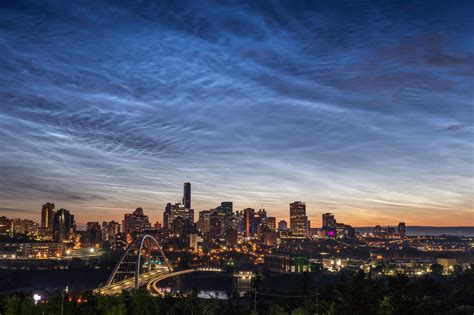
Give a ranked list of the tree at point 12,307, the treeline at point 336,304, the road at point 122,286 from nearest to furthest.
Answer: the treeline at point 336,304, the tree at point 12,307, the road at point 122,286

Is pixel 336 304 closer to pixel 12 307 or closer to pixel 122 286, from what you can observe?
pixel 12 307

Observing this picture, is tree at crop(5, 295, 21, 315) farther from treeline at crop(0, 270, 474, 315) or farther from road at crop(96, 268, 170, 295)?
road at crop(96, 268, 170, 295)

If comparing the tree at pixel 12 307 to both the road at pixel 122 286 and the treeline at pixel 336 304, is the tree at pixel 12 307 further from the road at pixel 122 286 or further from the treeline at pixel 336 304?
the road at pixel 122 286

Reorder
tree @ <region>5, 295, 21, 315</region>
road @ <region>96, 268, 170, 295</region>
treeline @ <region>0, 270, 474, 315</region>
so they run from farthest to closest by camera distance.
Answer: road @ <region>96, 268, 170, 295</region> < tree @ <region>5, 295, 21, 315</region> < treeline @ <region>0, 270, 474, 315</region>

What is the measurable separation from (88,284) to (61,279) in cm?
1021

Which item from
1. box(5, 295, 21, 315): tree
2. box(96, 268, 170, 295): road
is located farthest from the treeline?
box(96, 268, 170, 295): road

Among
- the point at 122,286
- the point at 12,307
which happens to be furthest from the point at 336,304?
the point at 122,286

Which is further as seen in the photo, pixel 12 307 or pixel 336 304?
pixel 336 304

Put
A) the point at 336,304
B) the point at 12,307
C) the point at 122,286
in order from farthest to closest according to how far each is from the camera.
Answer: the point at 122,286 → the point at 336,304 → the point at 12,307

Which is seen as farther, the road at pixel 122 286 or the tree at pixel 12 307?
the road at pixel 122 286

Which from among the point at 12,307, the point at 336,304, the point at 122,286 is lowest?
the point at 122,286

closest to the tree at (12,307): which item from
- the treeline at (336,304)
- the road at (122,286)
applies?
the treeline at (336,304)

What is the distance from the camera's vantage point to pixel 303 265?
194 meters

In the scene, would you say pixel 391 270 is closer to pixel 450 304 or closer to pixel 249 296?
pixel 249 296
